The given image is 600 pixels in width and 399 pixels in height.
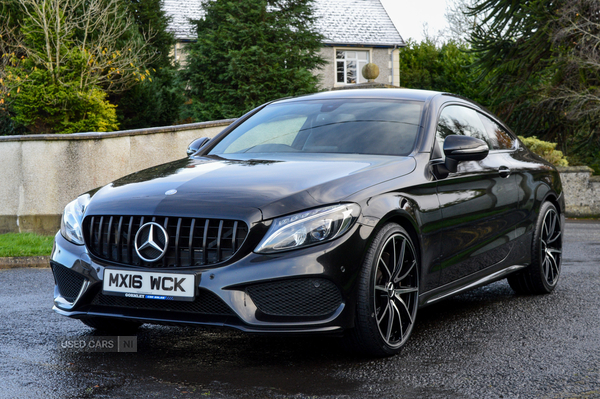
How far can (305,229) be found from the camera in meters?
3.66

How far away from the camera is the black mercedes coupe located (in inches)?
143

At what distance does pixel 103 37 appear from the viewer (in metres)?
17.6

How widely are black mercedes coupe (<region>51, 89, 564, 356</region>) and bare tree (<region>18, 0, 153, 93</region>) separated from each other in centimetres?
1210

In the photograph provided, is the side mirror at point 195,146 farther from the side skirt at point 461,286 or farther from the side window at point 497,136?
the side window at point 497,136

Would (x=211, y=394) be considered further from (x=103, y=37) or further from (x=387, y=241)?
(x=103, y=37)

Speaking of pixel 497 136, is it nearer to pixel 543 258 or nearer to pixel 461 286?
pixel 543 258

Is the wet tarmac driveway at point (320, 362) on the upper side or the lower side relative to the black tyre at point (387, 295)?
lower

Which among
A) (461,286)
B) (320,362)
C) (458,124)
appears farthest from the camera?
(458,124)

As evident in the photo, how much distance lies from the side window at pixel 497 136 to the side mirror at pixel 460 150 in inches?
39.6

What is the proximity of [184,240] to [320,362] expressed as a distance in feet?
3.34

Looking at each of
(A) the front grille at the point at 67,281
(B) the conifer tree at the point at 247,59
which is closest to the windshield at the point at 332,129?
(A) the front grille at the point at 67,281

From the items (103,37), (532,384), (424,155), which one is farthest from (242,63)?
(532,384)

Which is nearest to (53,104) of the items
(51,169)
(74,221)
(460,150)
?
(51,169)

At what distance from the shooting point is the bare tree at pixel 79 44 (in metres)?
16.2
